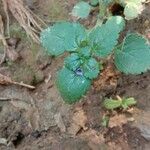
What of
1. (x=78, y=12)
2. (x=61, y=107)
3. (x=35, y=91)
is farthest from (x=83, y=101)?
(x=78, y=12)

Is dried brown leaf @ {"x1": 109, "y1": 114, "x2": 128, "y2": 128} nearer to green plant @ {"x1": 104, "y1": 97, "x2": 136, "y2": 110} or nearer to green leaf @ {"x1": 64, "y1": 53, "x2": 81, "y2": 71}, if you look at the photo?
green plant @ {"x1": 104, "y1": 97, "x2": 136, "y2": 110}

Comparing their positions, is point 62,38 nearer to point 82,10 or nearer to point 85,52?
point 85,52

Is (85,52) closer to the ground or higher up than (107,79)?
higher up

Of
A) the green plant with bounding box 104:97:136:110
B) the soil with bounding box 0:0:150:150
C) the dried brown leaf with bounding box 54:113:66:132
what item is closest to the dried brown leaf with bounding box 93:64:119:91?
the soil with bounding box 0:0:150:150

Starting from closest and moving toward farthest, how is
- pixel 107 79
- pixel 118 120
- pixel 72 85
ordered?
pixel 72 85 < pixel 118 120 < pixel 107 79

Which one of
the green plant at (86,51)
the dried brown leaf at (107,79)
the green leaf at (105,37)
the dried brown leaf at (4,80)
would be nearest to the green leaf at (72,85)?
the green plant at (86,51)

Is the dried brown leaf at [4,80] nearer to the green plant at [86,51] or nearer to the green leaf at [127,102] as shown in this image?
the green plant at [86,51]

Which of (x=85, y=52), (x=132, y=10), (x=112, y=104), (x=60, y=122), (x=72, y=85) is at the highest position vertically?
(x=132, y=10)

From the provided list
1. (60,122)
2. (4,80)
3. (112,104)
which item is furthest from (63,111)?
(4,80)

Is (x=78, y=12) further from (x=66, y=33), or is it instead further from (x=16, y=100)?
(x=16, y=100)
